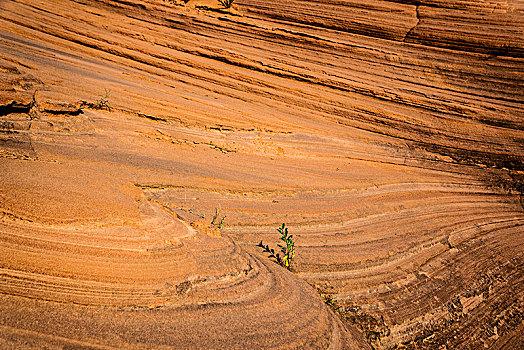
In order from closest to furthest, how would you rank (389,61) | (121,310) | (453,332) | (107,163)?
(121,310), (453,332), (107,163), (389,61)

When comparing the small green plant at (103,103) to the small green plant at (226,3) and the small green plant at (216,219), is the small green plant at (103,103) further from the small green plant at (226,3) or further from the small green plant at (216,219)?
the small green plant at (226,3)

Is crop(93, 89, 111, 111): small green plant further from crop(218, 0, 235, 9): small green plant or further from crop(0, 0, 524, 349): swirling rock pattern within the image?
crop(218, 0, 235, 9): small green plant

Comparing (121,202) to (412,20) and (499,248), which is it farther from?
(412,20)

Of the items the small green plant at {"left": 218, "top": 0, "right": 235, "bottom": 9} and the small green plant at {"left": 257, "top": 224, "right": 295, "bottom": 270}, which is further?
the small green plant at {"left": 218, "top": 0, "right": 235, "bottom": 9}

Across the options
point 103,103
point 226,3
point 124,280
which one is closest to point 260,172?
point 103,103

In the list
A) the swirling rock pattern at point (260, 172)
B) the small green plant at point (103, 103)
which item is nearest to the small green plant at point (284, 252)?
the swirling rock pattern at point (260, 172)

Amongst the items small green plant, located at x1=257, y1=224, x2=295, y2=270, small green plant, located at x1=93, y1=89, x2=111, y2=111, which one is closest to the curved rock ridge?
small green plant, located at x1=257, y1=224, x2=295, y2=270

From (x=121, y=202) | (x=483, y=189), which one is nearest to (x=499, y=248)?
(x=483, y=189)

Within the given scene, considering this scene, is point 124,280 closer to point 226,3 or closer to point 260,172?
point 260,172

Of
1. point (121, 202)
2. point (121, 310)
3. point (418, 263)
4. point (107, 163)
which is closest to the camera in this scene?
point (121, 310)
